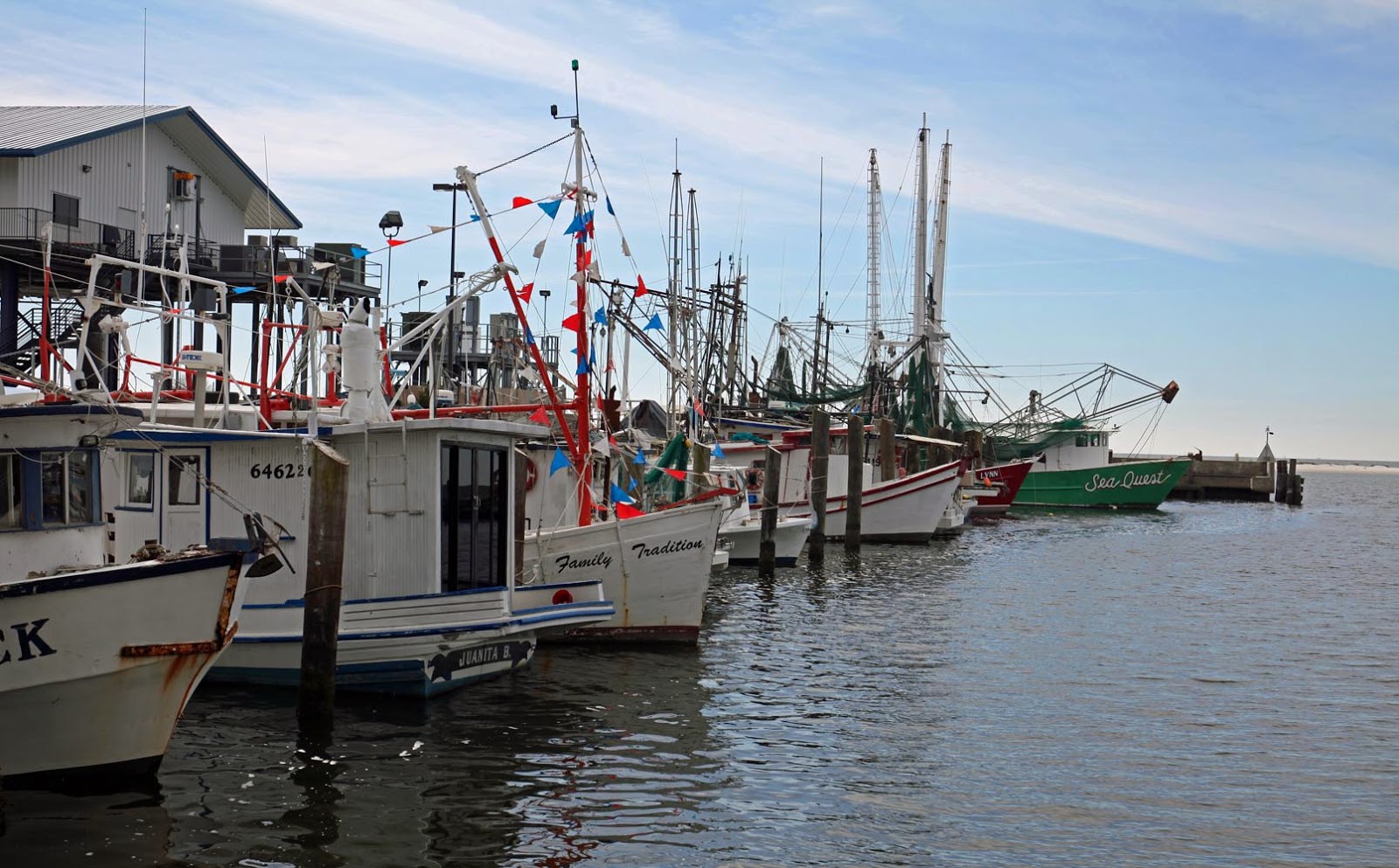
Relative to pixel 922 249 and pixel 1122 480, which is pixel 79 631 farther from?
pixel 1122 480

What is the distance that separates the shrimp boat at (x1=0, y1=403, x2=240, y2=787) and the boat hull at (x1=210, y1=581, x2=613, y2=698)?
304 centimetres

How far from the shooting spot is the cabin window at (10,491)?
43.5 feet

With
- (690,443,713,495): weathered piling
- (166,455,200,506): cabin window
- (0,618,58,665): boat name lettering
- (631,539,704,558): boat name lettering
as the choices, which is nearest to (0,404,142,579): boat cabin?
(0,618,58,665): boat name lettering

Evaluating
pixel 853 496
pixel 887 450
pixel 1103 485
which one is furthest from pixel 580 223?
pixel 1103 485

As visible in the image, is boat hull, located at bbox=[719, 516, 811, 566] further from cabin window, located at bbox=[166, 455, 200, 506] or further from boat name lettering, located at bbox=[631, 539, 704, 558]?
cabin window, located at bbox=[166, 455, 200, 506]

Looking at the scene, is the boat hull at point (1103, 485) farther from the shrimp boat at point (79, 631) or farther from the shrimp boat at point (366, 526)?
the shrimp boat at point (79, 631)

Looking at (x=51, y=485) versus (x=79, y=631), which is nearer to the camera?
(x=79, y=631)

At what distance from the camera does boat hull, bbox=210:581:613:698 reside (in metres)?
16.2

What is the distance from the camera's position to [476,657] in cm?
1705

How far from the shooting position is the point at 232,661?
16438 mm

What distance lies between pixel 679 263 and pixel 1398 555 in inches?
1091

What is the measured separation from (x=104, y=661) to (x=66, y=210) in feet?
85.0

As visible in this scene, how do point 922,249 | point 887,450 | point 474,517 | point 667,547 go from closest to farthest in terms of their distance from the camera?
→ point 474,517
point 667,547
point 887,450
point 922,249

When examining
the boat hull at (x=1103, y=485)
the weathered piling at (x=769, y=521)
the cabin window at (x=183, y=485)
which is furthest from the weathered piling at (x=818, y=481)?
the boat hull at (x=1103, y=485)
